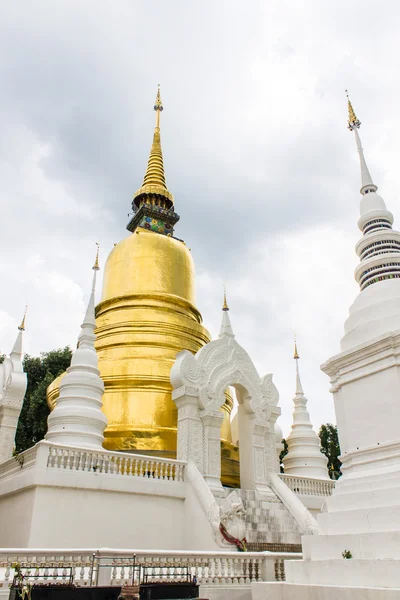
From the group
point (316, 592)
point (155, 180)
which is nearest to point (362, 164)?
point (316, 592)

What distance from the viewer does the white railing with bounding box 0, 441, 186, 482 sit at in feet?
33.5

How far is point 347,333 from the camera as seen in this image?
732 centimetres

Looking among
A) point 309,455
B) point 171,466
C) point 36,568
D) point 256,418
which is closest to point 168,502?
point 171,466

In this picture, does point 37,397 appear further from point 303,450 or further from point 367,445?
point 367,445

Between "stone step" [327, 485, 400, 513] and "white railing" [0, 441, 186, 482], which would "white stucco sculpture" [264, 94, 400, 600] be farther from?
"white railing" [0, 441, 186, 482]

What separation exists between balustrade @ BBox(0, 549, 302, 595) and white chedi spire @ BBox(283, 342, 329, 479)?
924 centimetres

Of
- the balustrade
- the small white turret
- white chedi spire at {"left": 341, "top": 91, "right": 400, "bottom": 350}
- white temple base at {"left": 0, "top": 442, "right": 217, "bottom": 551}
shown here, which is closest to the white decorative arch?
white temple base at {"left": 0, "top": 442, "right": 217, "bottom": 551}

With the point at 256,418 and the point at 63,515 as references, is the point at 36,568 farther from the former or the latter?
the point at 256,418

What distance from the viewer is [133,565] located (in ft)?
19.7

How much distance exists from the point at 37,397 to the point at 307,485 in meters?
12.4

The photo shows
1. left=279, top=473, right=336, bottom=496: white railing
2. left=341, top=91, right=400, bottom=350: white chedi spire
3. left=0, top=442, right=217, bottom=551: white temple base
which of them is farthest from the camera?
left=279, top=473, right=336, bottom=496: white railing

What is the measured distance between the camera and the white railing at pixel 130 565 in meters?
6.41

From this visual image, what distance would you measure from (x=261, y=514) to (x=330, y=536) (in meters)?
6.48

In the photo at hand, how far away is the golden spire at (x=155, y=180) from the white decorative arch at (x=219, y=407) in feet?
A: 40.6
